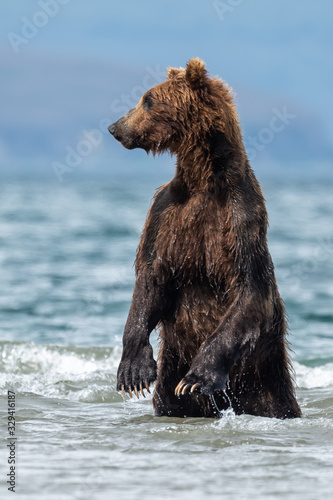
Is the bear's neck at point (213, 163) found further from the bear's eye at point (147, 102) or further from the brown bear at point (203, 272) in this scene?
the bear's eye at point (147, 102)

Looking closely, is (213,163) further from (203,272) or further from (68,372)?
(68,372)

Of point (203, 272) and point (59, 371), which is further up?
point (203, 272)

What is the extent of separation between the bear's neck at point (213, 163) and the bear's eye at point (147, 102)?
0.40 meters

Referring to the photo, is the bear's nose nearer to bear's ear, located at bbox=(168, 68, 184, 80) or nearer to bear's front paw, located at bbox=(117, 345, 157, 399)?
bear's ear, located at bbox=(168, 68, 184, 80)

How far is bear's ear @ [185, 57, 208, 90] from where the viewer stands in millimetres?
6383

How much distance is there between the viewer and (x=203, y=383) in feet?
20.3

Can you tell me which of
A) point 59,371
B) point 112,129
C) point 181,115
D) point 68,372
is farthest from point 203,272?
point 59,371

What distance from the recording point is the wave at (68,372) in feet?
27.7

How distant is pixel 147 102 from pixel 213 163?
63cm

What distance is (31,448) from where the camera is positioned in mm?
5723

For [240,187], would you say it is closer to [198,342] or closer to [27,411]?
[198,342]

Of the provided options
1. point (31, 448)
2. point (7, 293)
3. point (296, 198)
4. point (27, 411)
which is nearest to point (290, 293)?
point (7, 293)

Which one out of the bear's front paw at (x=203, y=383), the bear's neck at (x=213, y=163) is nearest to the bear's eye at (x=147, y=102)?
the bear's neck at (x=213, y=163)

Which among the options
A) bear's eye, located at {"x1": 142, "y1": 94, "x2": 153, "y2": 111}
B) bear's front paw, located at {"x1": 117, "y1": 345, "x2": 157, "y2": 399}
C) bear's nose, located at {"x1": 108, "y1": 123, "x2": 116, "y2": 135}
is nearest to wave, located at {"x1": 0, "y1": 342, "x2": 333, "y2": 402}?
bear's front paw, located at {"x1": 117, "y1": 345, "x2": 157, "y2": 399}
